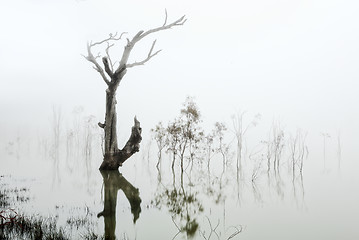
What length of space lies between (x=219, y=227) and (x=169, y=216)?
0.99 meters

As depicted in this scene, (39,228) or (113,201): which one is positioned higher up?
(39,228)

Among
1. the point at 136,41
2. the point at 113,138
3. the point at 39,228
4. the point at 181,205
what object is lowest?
the point at 181,205

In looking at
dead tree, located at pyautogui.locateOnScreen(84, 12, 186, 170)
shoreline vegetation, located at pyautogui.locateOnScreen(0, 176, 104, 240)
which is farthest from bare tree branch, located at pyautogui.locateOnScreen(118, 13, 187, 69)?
shoreline vegetation, located at pyautogui.locateOnScreen(0, 176, 104, 240)

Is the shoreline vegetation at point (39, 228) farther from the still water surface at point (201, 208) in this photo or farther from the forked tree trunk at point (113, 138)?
the forked tree trunk at point (113, 138)

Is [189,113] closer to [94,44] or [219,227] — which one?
[94,44]

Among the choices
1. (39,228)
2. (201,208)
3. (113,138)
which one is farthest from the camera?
(113,138)

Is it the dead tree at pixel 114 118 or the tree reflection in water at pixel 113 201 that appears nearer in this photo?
the tree reflection in water at pixel 113 201

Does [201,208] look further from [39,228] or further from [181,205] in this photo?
[39,228]

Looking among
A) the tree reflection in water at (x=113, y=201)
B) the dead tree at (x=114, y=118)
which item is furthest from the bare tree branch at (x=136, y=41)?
the tree reflection in water at (x=113, y=201)

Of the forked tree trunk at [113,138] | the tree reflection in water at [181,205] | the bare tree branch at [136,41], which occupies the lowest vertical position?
the tree reflection in water at [181,205]

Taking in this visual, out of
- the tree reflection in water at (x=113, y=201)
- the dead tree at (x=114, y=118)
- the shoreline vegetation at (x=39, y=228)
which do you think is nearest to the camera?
the shoreline vegetation at (x=39, y=228)

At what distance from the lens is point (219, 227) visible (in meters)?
4.40

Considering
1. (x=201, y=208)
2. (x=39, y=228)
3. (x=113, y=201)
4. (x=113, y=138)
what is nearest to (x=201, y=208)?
(x=201, y=208)

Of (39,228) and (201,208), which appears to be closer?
(39,228)
